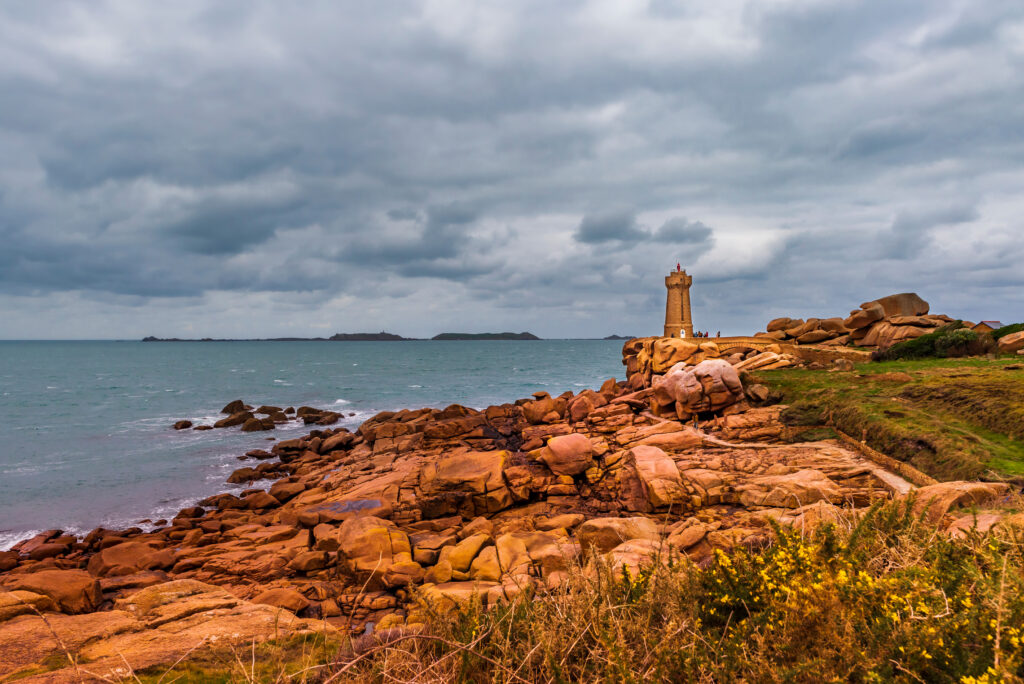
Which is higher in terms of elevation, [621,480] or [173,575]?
[621,480]

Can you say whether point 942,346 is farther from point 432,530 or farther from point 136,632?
point 136,632

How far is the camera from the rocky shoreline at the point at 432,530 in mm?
4594

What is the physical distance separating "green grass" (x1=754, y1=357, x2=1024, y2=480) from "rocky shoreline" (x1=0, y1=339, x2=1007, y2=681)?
0.70 meters

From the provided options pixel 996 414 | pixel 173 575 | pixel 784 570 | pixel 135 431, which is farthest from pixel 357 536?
pixel 135 431

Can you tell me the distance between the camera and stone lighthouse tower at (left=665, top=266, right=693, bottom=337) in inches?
1399

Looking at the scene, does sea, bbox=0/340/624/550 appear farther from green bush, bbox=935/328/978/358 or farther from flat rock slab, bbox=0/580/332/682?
green bush, bbox=935/328/978/358

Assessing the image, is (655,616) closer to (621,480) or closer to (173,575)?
(621,480)

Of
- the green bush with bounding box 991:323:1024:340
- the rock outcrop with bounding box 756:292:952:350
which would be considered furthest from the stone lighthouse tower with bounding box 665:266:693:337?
the green bush with bounding box 991:323:1024:340

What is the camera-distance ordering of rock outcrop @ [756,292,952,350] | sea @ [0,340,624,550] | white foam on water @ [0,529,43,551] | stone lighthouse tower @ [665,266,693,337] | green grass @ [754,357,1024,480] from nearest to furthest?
green grass @ [754,357,1024,480]
white foam on water @ [0,529,43,551]
sea @ [0,340,624,550]
rock outcrop @ [756,292,952,350]
stone lighthouse tower @ [665,266,693,337]

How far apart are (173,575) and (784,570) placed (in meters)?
13.1

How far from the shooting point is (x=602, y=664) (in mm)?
2889

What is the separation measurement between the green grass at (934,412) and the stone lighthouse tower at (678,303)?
19960 millimetres

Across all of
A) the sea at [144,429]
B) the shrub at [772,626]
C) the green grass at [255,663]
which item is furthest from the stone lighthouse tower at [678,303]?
the green grass at [255,663]

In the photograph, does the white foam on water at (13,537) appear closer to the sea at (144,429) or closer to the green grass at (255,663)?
the sea at (144,429)
